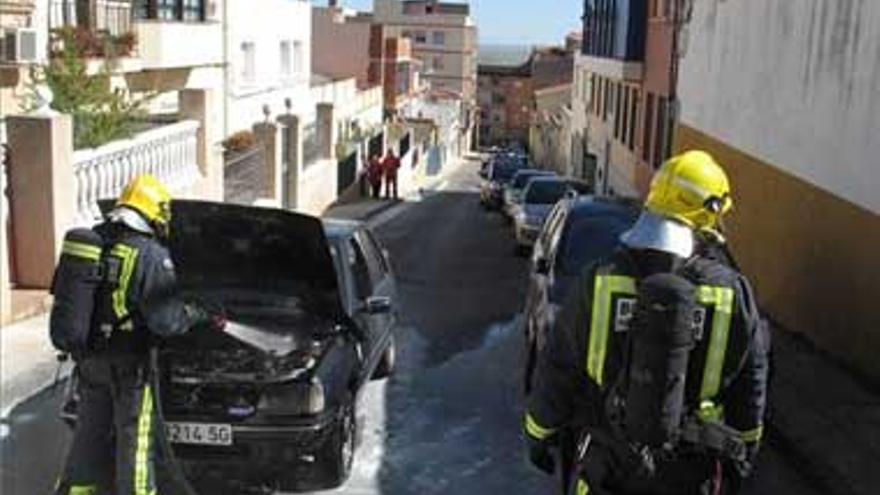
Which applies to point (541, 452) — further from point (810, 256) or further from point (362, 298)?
point (810, 256)

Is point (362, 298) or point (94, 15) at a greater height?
point (94, 15)

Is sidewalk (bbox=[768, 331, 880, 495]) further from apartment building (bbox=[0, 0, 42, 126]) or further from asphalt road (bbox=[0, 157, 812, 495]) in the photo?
apartment building (bbox=[0, 0, 42, 126])

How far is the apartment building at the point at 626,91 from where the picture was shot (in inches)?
1022

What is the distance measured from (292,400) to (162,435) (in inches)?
31.0

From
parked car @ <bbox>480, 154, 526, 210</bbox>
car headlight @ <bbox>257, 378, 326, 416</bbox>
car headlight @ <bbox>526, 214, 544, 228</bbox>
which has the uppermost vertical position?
car headlight @ <bbox>257, 378, 326, 416</bbox>

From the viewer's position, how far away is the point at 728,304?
13.0 ft

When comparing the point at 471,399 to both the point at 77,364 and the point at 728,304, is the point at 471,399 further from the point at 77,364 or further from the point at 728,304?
the point at 728,304

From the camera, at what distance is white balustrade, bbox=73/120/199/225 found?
11375 millimetres

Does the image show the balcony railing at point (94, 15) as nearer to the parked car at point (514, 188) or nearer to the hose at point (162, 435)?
the parked car at point (514, 188)

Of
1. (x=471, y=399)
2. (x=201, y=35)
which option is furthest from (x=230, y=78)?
(x=471, y=399)

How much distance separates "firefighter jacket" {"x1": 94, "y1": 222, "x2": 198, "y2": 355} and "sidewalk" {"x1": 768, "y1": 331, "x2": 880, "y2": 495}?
13.6ft

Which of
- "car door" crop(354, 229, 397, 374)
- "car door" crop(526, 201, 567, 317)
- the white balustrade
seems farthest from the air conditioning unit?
"car door" crop(526, 201, 567, 317)

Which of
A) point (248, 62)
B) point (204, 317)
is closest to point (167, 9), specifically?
point (248, 62)

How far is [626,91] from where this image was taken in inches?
1294
